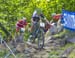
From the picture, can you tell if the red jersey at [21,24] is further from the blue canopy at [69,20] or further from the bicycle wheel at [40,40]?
the blue canopy at [69,20]

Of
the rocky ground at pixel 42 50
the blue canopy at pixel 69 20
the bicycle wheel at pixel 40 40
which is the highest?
the blue canopy at pixel 69 20

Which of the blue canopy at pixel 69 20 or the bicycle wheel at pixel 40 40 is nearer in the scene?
the bicycle wheel at pixel 40 40

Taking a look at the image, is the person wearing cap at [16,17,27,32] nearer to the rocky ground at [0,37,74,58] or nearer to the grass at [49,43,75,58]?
the rocky ground at [0,37,74,58]

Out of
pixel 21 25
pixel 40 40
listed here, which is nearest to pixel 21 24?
pixel 21 25

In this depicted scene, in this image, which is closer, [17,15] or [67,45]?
[17,15]

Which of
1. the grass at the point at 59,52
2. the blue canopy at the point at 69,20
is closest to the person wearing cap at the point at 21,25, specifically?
the blue canopy at the point at 69,20

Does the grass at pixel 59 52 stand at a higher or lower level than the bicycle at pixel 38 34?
lower

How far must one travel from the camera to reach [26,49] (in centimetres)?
1332

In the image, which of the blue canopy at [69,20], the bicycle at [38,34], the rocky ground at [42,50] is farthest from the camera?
the blue canopy at [69,20]

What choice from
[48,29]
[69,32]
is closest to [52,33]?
[48,29]

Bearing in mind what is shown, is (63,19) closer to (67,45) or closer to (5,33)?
(67,45)

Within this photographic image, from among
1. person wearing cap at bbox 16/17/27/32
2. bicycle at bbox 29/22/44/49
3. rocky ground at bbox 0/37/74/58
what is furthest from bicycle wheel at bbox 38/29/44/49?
person wearing cap at bbox 16/17/27/32

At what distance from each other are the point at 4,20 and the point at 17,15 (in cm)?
99

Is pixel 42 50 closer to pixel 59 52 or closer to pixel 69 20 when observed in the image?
pixel 59 52
